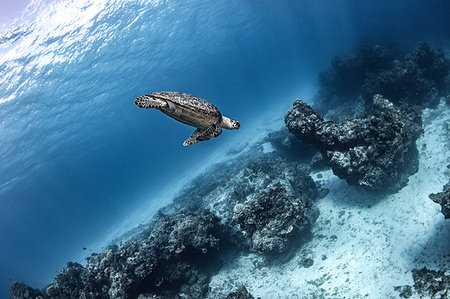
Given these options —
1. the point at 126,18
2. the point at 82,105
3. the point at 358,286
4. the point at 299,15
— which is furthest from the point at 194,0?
the point at 299,15

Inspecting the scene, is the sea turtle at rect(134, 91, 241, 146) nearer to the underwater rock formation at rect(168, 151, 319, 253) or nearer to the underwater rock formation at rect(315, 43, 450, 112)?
the underwater rock formation at rect(168, 151, 319, 253)

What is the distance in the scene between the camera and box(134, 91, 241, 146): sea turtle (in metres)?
2.69

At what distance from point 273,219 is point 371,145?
179 inches

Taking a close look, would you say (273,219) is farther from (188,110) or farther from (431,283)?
(188,110)

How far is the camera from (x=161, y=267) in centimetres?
927

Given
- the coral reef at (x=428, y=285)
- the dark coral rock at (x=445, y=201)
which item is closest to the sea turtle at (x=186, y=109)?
the coral reef at (x=428, y=285)

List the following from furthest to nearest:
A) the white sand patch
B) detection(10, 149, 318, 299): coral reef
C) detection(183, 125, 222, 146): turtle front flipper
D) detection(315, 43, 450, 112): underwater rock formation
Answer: detection(315, 43, 450, 112): underwater rock formation < detection(10, 149, 318, 299): coral reef < the white sand patch < detection(183, 125, 222, 146): turtle front flipper

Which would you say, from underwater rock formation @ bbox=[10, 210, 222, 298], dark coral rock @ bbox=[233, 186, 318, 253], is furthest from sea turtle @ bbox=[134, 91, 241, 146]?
underwater rock formation @ bbox=[10, 210, 222, 298]

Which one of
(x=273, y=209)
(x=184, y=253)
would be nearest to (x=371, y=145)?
(x=273, y=209)

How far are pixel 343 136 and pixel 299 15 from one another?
80.0 m

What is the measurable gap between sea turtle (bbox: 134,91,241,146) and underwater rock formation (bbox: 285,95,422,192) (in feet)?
21.9

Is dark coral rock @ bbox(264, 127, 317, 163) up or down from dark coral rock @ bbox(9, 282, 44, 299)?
down

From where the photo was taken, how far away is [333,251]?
8219 mm

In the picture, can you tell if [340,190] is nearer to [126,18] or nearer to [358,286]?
[358,286]
